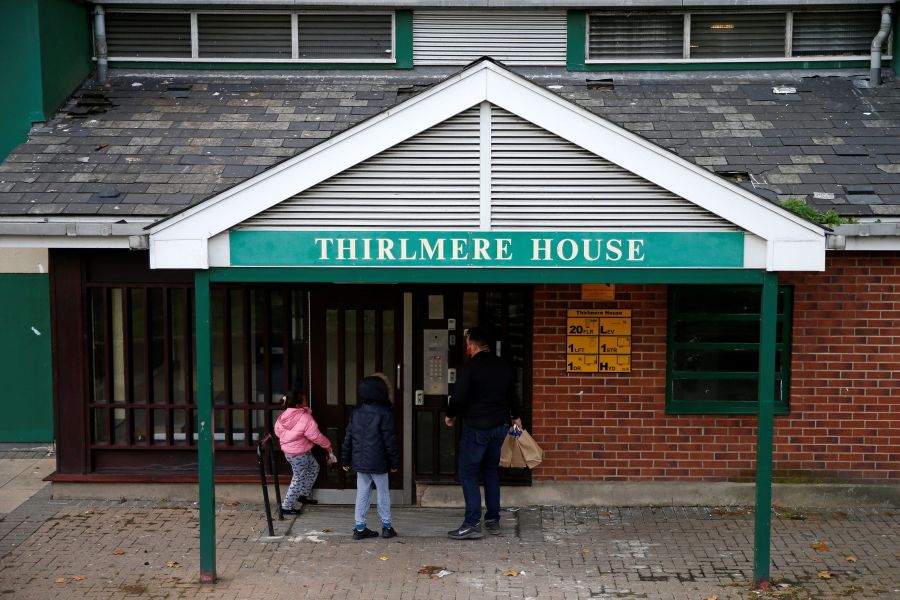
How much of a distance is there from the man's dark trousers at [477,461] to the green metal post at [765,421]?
2.14 m

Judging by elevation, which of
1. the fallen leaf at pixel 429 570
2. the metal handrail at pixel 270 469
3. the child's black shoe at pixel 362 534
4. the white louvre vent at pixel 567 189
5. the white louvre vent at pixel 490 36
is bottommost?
the fallen leaf at pixel 429 570

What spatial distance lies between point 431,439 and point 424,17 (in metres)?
4.65

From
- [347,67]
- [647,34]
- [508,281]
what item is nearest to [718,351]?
[508,281]

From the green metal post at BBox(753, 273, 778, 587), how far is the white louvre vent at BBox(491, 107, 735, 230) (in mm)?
653

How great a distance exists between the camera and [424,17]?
35.8 feet

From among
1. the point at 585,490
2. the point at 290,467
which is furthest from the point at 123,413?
Answer: the point at 585,490

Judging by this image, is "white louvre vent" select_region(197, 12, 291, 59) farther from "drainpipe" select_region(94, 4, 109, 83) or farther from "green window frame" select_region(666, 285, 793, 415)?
"green window frame" select_region(666, 285, 793, 415)

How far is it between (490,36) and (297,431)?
4945 mm

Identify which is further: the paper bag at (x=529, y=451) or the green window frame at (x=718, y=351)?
the green window frame at (x=718, y=351)

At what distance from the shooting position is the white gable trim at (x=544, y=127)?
6.79 meters

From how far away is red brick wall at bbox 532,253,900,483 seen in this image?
909cm

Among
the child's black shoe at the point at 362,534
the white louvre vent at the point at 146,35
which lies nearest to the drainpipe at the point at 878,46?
the child's black shoe at the point at 362,534

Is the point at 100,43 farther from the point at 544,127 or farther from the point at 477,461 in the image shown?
the point at 477,461

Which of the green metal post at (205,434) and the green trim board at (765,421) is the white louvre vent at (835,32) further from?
the green metal post at (205,434)
